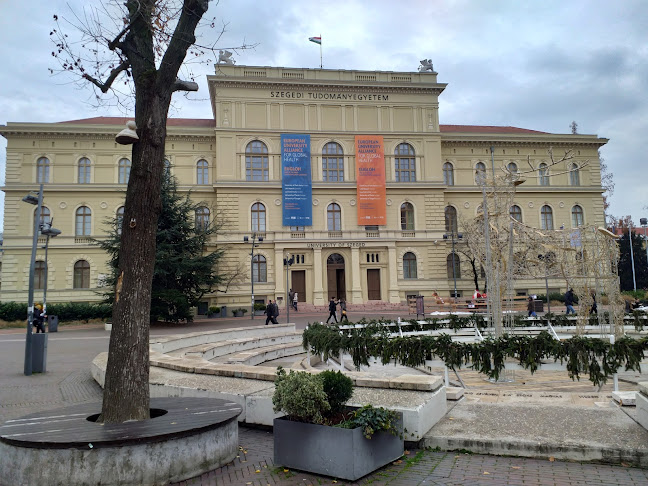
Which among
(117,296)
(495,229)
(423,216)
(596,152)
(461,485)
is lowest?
(461,485)

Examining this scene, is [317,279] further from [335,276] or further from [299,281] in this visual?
[335,276]

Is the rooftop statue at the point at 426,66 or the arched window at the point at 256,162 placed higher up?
the rooftop statue at the point at 426,66

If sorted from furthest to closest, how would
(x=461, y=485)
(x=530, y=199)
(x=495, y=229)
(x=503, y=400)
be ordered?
(x=530, y=199) < (x=495, y=229) < (x=503, y=400) < (x=461, y=485)

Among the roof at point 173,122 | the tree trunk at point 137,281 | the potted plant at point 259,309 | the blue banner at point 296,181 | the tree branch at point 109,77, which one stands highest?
the roof at point 173,122

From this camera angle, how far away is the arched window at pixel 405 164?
4172 cm

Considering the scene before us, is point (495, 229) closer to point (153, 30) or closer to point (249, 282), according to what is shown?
point (153, 30)

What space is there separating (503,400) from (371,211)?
33305 millimetres

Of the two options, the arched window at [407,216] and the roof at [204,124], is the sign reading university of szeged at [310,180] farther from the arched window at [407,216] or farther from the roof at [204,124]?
the roof at [204,124]

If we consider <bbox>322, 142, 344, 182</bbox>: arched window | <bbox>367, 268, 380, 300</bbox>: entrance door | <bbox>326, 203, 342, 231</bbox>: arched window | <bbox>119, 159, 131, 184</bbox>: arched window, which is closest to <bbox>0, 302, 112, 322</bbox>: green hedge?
<bbox>119, 159, 131, 184</bbox>: arched window

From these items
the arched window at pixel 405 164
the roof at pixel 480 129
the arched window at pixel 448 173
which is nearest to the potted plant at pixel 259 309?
the arched window at pixel 405 164

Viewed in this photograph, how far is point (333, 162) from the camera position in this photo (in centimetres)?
4112

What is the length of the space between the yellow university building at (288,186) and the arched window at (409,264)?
92 mm

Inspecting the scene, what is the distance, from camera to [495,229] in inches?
520

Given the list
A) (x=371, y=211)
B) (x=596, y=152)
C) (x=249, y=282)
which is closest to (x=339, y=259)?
(x=371, y=211)
